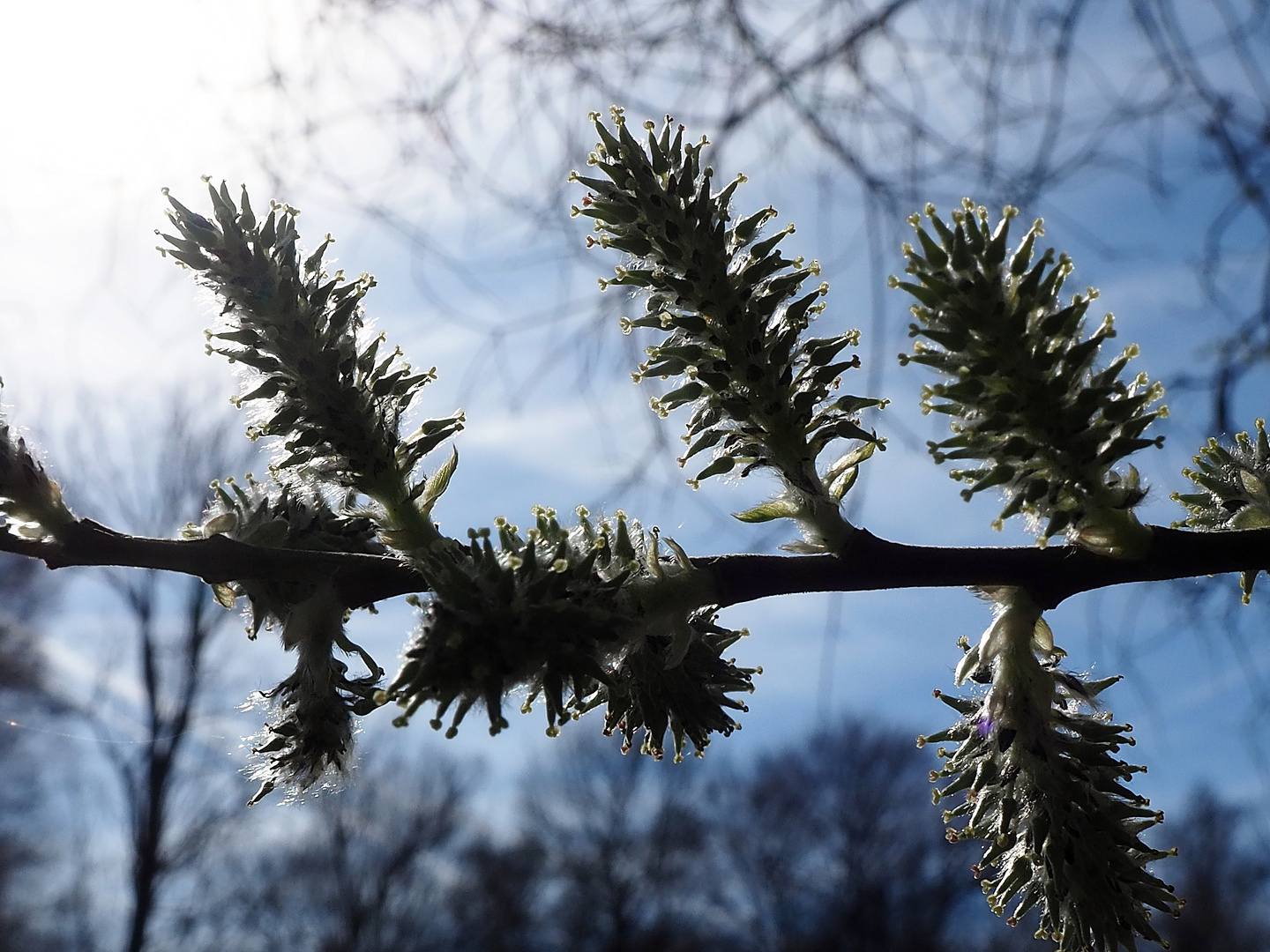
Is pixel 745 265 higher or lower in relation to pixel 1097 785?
higher

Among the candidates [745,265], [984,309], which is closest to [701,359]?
[745,265]

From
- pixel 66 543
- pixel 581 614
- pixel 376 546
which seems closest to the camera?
pixel 581 614

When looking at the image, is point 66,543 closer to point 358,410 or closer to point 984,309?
point 358,410

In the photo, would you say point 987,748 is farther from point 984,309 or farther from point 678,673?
point 984,309

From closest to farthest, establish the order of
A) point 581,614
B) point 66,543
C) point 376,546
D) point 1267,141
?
point 581,614 < point 66,543 < point 376,546 < point 1267,141

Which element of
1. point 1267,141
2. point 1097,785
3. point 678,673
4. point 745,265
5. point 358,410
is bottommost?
point 1097,785

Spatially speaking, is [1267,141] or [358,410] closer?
[358,410]
